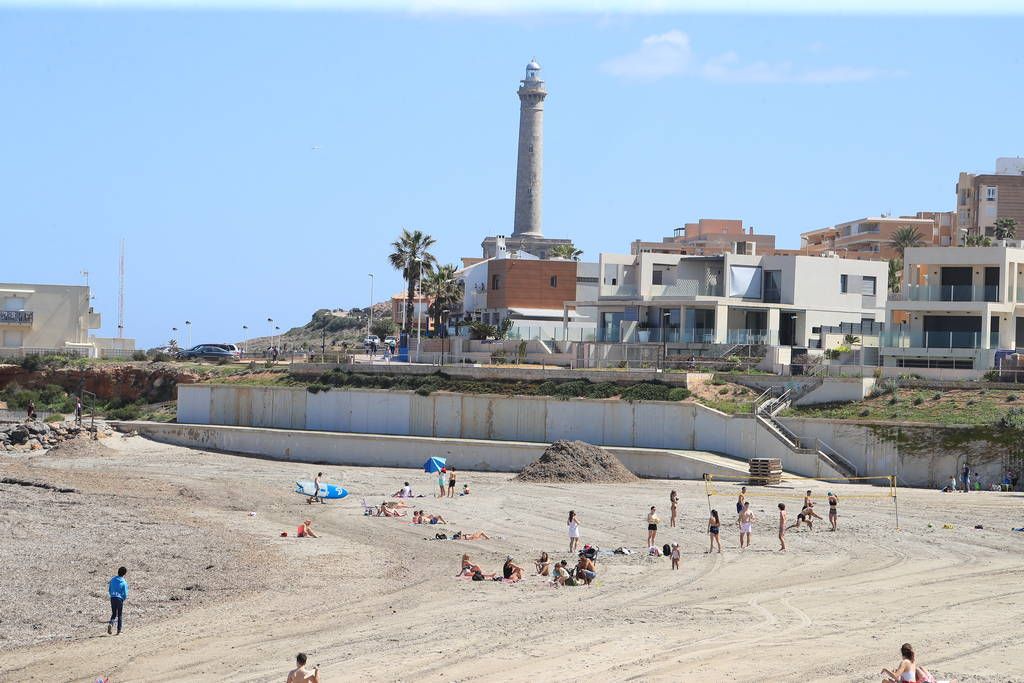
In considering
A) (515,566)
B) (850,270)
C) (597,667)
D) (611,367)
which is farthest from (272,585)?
(850,270)

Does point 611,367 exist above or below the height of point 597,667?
above

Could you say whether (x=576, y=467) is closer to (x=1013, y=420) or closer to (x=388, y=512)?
(x=388, y=512)

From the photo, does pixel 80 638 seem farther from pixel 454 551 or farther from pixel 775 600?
pixel 775 600

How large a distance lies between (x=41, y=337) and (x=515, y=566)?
6251 cm

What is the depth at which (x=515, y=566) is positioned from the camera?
29969 millimetres

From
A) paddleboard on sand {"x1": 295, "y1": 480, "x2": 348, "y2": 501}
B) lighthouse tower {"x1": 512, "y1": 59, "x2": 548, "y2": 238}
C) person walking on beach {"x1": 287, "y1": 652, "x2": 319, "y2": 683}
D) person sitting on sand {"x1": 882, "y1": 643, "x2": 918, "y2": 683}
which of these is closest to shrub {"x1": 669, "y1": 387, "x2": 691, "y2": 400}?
paddleboard on sand {"x1": 295, "y1": 480, "x2": 348, "y2": 501}

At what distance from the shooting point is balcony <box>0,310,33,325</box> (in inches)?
3257

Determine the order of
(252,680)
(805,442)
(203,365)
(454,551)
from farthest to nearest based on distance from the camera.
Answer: (203,365), (805,442), (454,551), (252,680)

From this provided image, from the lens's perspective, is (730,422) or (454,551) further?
(730,422)

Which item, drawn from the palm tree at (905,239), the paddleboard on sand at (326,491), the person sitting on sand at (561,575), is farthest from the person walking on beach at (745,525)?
the palm tree at (905,239)

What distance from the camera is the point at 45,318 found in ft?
276

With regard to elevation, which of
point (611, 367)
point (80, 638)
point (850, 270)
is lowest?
point (80, 638)

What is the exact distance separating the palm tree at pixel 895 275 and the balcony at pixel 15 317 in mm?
54816

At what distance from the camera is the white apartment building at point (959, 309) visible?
54625 mm
